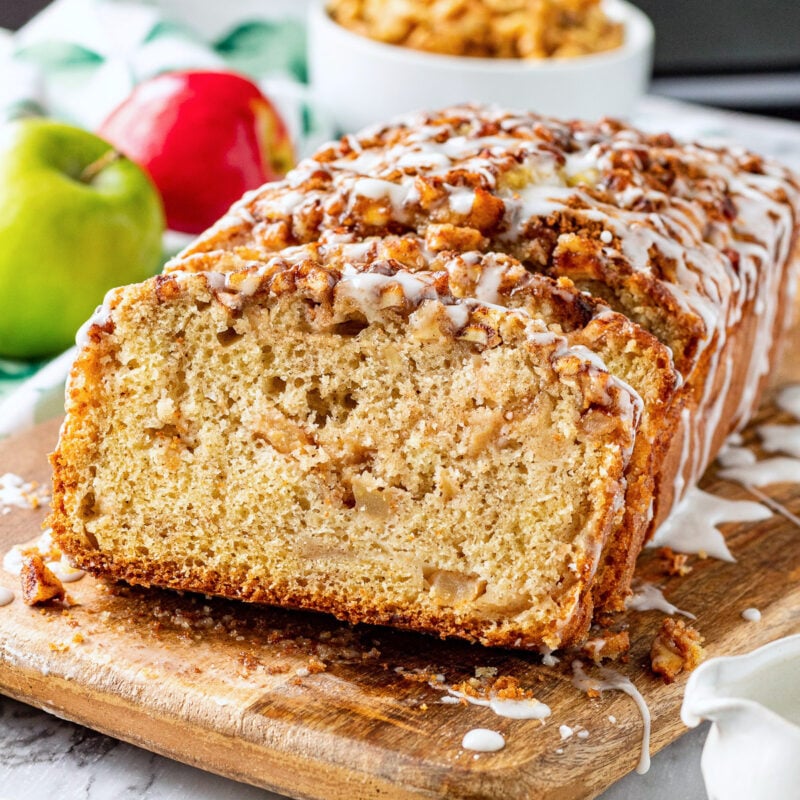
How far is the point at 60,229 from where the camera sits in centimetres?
375

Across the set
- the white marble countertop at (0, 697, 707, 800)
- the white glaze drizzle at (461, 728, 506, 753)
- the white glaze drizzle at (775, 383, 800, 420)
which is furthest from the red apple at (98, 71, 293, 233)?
the white glaze drizzle at (461, 728, 506, 753)

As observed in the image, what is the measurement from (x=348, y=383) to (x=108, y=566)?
0.63 meters

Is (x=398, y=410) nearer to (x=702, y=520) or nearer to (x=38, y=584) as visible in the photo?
(x=38, y=584)

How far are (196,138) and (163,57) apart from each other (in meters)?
0.88

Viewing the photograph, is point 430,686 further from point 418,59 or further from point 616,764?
point 418,59

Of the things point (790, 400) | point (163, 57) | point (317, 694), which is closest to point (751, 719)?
point (317, 694)

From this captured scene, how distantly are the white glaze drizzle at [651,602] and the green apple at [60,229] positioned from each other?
193 centimetres

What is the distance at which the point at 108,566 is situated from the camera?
261 centimetres

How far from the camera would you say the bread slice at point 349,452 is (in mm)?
2350

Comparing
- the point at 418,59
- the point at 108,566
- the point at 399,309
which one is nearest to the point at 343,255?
the point at 399,309

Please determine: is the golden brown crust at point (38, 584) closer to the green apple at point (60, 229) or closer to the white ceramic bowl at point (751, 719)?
the white ceramic bowl at point (751, 719)

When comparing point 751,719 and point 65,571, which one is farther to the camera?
point 65,571

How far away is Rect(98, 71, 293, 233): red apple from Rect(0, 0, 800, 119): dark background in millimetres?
3117

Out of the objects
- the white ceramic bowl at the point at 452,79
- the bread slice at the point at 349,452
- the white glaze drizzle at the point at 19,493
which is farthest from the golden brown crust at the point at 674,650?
the white ceramic bowl at the point at 452,79
